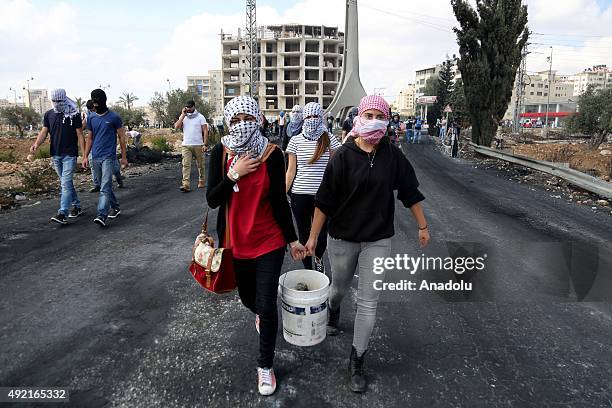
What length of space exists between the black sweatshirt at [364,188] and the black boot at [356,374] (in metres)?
0.81

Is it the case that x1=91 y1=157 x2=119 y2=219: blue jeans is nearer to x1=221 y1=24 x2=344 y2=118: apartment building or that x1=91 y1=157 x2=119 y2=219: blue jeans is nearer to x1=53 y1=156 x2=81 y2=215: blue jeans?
x1=53 y1=156 x2=81 y2=215: blue jeans

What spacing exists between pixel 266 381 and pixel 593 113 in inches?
1832

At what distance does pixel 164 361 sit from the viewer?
10.5 ft

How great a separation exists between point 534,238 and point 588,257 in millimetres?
931

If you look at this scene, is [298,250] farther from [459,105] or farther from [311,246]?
[459,105]

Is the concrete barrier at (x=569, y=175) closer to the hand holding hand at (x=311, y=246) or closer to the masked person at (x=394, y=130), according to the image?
the masked person at (x=394, y=130)

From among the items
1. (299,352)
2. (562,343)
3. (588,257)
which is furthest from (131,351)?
(588,257)

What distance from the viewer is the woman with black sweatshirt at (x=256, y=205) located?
9.27 ft

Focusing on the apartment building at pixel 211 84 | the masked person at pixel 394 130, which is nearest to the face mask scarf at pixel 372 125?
the masked person at pixel 394 130

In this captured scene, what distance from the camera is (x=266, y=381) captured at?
9.32ft

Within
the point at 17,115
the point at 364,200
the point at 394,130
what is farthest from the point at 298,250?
the point at 17,115

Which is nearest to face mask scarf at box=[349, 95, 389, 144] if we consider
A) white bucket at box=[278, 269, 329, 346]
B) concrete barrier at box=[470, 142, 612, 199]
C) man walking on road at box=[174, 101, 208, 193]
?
white bucket at box=[278, 269, 329, 346]

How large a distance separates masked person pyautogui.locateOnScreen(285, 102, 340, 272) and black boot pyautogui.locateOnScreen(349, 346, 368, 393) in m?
1.61

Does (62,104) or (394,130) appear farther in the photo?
(394,130)
